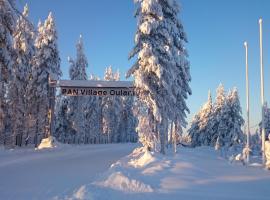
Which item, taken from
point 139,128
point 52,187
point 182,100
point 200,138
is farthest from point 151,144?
point 200,138

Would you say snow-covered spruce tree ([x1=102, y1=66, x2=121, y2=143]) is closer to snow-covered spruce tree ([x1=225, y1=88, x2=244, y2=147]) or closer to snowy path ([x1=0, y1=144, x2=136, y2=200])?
snow-covered spruce tree ([x1=225, y1=88, x2=244, y2=147])

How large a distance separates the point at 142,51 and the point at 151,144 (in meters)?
6.46

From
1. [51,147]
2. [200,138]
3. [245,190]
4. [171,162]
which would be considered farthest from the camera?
[200,138]

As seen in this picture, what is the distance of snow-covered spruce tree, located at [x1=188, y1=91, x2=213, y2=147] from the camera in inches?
2875

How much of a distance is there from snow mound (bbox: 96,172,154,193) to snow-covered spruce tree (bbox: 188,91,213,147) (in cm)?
5643

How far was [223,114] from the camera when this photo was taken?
211 feet

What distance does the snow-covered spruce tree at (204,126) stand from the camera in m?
73.0

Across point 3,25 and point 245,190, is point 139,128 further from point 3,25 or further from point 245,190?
point 245,190

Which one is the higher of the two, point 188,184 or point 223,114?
point 223,114

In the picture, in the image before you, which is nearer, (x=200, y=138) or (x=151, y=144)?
(x=151, y=144)

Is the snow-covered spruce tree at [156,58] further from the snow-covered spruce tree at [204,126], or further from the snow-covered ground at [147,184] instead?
the snow-covered spruce tree at [204,126]

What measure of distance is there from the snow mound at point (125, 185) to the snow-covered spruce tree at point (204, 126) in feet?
185

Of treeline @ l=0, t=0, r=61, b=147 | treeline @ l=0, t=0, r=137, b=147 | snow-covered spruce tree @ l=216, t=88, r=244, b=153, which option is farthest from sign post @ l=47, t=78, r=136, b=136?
snow-covered spruce tree @ l=216, t=88, r=244, b=153

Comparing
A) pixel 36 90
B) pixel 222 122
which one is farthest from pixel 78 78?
pixel 222 122
